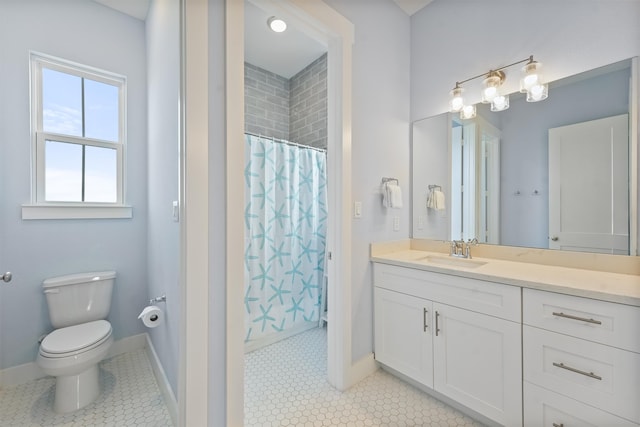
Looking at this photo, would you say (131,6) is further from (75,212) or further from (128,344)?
(128,344)

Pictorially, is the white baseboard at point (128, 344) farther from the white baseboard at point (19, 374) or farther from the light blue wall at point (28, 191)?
the white baseboard at point (19, 374)

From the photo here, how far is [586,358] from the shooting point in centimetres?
100

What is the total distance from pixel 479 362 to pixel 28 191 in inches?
114

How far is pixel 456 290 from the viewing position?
4.48ft

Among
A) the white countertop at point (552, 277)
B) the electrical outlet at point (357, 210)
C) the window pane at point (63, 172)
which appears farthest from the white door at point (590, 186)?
the window pane at point (63, 172)

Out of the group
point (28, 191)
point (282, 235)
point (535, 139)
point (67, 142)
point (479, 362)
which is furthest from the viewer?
point (282, 235)

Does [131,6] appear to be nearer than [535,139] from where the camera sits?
No

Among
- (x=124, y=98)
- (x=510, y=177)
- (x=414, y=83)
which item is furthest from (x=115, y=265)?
(x=510, y=177)

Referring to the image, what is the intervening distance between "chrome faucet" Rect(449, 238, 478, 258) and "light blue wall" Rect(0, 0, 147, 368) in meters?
2.43

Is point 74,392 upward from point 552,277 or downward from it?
downward

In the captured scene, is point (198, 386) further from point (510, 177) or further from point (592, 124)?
point (592, 124)

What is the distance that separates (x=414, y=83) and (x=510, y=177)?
105 cm

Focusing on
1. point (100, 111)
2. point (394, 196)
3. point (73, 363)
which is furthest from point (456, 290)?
point (100, 111)

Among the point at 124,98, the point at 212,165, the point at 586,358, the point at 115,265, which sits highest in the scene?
the point at 124,98
